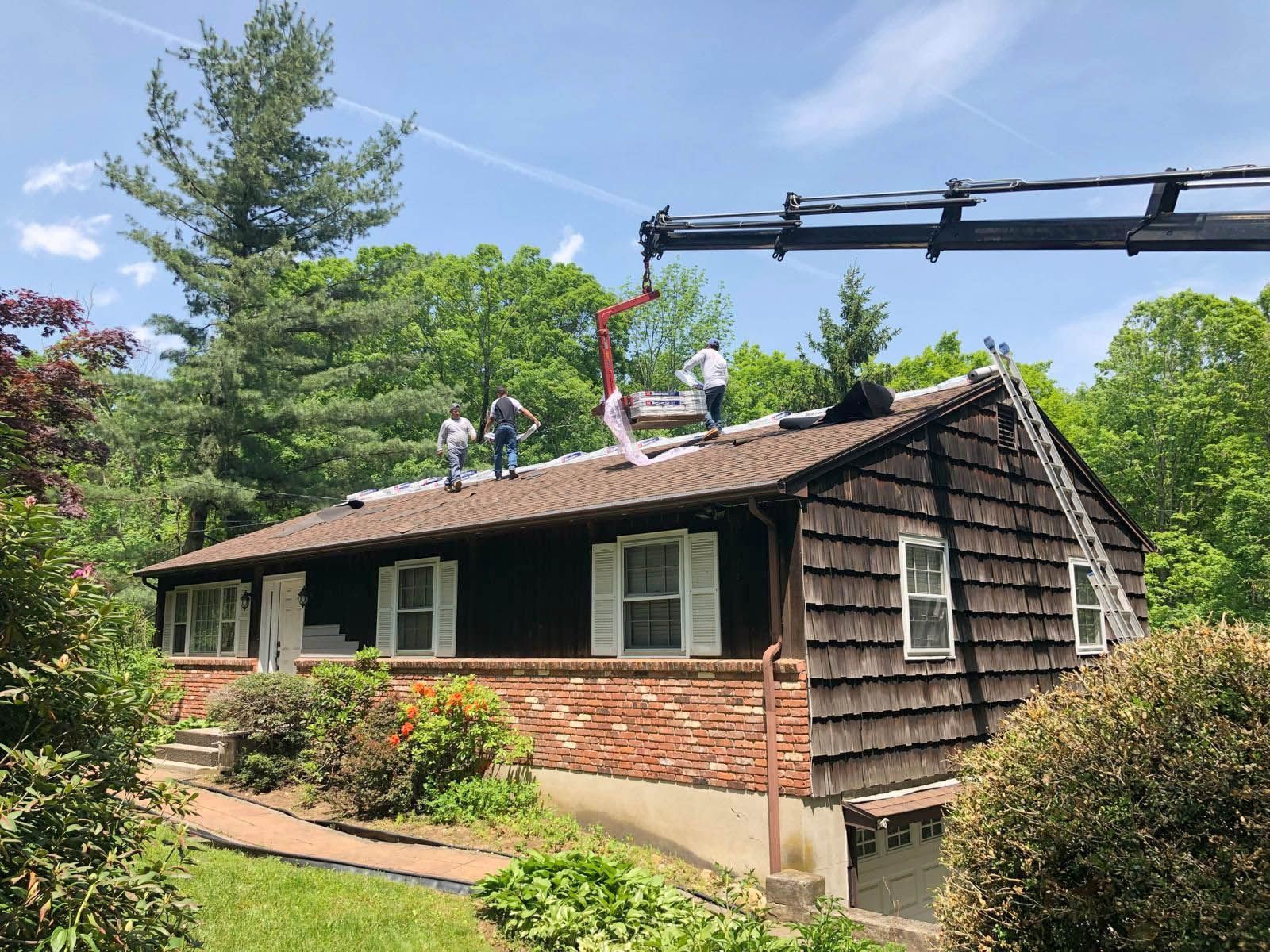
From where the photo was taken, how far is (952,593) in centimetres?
1215

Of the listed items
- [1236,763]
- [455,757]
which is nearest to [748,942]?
[1236,763]

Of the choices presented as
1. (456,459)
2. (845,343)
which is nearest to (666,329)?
(845,343)

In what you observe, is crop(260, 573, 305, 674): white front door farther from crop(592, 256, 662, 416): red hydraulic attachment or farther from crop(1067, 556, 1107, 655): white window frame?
crop(1067, 556, 1107, 655): white window frame

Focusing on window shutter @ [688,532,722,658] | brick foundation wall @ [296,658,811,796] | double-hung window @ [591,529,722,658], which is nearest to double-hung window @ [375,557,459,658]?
brick foundation wall @ [296,658,811,796]

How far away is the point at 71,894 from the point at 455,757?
838cm

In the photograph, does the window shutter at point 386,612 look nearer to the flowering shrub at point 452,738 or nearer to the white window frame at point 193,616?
the flowering shrub at point 452,738

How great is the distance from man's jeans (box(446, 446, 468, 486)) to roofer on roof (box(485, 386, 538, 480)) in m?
0.62

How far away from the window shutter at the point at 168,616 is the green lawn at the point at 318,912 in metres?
12.7

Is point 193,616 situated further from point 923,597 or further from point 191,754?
point 923,597

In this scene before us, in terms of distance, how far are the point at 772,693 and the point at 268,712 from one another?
297 inches

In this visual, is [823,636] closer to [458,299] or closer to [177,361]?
[177,361]

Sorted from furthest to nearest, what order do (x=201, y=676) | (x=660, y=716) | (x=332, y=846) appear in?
(x=201, y=676)
(x=660, y=716)
(x=332, y=846)

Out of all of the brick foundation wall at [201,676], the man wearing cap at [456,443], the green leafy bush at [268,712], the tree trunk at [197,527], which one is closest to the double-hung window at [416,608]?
the green leafy bush at [268,712]

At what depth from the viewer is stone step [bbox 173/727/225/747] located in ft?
49.5
